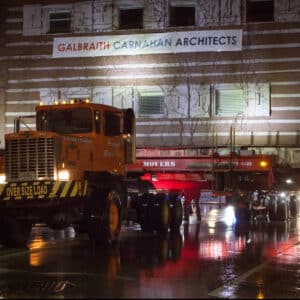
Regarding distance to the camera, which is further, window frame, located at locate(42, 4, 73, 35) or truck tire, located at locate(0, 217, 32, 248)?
window frame, located at locate(42, 4, 73, 35)

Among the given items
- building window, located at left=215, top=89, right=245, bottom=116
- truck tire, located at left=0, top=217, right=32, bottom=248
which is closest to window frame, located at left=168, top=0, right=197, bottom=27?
building window, located at left=215, top=89, right=245, bottom=116

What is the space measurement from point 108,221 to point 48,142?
223 centimetres

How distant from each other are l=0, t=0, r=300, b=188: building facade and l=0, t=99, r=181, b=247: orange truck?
23.6 feet

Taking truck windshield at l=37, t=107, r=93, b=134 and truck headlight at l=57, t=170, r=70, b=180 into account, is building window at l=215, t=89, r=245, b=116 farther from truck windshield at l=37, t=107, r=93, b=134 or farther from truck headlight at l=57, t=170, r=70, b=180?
truck headlight at l=57, t=170, r=70, b=180

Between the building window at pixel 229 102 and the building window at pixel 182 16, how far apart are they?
2.87 metres

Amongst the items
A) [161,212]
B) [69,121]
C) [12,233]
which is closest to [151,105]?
[161,212]

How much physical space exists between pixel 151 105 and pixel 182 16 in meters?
3.55

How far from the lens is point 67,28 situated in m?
24.1

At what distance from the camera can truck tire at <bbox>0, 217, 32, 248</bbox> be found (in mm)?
13742

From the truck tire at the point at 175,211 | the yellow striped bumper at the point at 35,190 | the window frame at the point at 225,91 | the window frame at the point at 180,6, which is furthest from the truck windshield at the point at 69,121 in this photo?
the window frame at the point at 180,6

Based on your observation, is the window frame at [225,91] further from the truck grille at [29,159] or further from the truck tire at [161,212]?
the truck grille at [29,159]

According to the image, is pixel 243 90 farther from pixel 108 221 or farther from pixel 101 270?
pixel 101 270

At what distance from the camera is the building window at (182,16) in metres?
23.2

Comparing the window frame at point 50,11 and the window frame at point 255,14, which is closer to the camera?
the window frame at point 255,14
